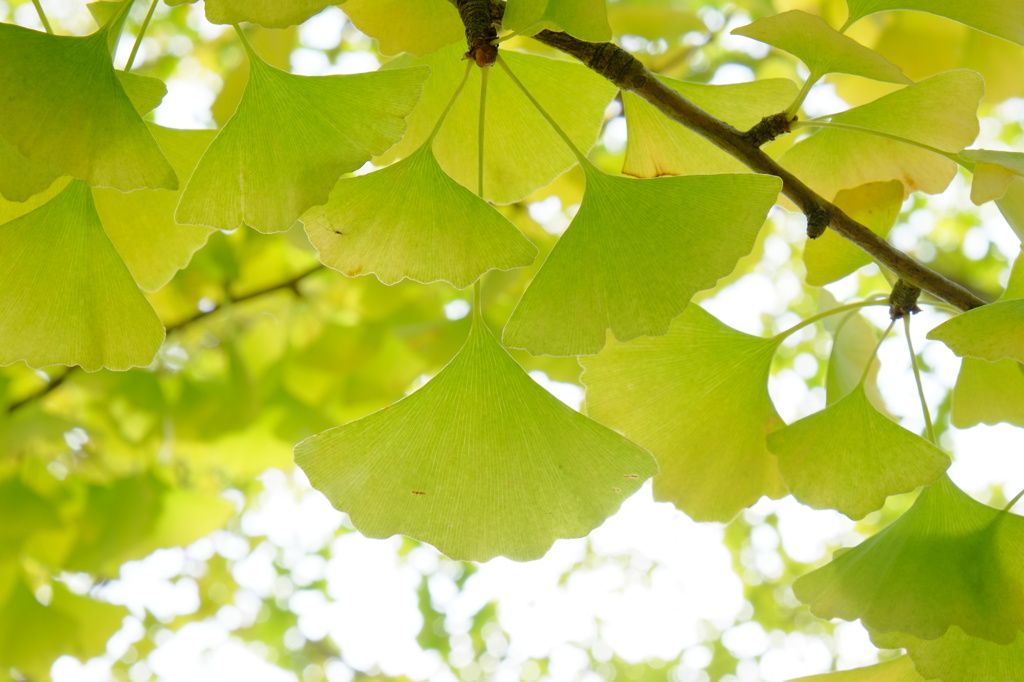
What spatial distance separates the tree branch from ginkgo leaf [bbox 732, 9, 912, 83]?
0.06m

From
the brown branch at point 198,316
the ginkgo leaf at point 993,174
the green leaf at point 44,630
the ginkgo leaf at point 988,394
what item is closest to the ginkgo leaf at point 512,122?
the ginkgo leaf at point 993,174

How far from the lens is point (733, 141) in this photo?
533mm

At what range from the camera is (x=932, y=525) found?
0.58 m

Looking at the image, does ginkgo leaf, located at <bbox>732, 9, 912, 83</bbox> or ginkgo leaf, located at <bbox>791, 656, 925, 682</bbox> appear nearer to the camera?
ginkgo leaf, located at <bbox>732, 9, 912, 83</bbox>

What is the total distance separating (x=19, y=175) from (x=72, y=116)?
7 cm

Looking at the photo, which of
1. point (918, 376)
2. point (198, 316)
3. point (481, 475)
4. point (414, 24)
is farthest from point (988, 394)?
point (198, 316)

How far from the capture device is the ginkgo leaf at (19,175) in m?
0.45

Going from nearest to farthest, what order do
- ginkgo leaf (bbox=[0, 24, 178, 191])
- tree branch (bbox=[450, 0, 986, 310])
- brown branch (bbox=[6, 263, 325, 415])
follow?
ginkgo leaf (bbox=[0, 24, 178, 191]) < tree branch (bbox=[450, 0, 986, 310]) < brown branch (bbox=[6, 263, 325, 415])

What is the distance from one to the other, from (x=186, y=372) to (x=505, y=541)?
3.83 feet

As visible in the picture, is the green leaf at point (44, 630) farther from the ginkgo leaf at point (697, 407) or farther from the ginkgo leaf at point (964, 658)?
the ginkgo leaf at point (964, 658)

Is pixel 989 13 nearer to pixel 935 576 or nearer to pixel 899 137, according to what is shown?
pixel 899 137

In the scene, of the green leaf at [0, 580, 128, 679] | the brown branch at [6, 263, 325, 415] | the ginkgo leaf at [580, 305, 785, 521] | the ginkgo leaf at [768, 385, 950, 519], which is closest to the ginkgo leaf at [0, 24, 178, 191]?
the ginkgo leaf at [580, 305, 785, 521]

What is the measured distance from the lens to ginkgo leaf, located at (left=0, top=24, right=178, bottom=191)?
0.40 m

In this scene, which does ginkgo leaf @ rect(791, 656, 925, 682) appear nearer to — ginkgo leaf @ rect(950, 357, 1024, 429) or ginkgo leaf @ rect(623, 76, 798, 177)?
ginkgo leaf @ rect(950, 357, 1024, 429)
